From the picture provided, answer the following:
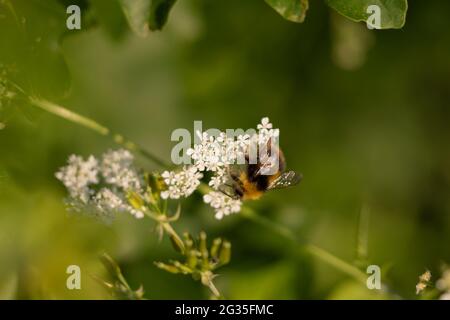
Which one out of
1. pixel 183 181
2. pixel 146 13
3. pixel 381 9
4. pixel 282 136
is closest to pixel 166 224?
pixel 183 181

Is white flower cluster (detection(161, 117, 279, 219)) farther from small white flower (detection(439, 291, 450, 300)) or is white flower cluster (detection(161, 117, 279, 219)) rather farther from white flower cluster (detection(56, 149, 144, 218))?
small white flower (detection(439, 291, 450, 300))

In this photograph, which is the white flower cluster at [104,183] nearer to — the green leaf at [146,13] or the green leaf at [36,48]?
the green leaf at [36,48]

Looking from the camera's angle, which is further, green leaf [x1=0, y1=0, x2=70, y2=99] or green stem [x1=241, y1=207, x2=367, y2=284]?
green stem [x1=241, y1=207, x2=367, y2=284]

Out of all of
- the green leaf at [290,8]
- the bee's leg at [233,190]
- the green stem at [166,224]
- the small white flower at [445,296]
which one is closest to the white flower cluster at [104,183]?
the green stem at [166,224]

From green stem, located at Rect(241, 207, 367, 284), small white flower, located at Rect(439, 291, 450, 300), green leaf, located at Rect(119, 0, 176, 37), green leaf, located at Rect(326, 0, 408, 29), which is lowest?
small white flower, located at Rect(439, 291, 450, 300)

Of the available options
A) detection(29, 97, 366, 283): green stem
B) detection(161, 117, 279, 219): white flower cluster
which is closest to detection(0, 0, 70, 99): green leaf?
detection(29, 97, 366, 283): green stem
